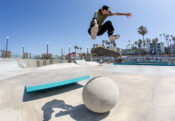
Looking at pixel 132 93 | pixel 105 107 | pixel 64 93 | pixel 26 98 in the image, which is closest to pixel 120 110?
pixel 105 107

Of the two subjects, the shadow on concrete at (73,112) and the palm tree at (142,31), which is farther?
the palm tree at (142,31)

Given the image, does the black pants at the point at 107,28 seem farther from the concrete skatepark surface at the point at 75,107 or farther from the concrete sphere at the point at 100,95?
the concrete skatepark surface at the point at 75,107

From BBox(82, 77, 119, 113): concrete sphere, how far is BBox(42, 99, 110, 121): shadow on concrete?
281 millimetres

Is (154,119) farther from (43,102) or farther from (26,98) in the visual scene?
(26,98)

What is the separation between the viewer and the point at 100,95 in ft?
10.2

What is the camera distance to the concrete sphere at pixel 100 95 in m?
3.10

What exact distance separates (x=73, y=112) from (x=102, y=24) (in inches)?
165

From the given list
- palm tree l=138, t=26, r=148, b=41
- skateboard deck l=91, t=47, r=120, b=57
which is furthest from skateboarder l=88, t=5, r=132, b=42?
palm tree l=138, t=26, r=148, b=41

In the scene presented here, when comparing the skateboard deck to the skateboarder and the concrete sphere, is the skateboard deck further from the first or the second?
the concrete sphere

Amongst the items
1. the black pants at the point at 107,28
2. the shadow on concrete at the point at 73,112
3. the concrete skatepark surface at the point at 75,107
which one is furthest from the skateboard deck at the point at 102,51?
the shadow on concrete at the point at 73,112

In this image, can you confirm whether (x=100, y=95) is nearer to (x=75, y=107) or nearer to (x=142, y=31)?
(x=75, y=107)

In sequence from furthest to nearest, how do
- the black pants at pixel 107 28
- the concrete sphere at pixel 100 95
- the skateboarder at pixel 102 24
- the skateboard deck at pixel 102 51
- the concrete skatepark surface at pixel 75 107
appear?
the skateboard deck at pixel 102 51 → the black pants at pixel 107 28 → the skateboarder at pixel 102 24 → the concrete skatepark surface at pixel 75 107 → the concrete sphere at pixel 100 95

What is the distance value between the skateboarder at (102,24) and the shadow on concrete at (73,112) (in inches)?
122

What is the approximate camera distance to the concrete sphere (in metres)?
3.10
